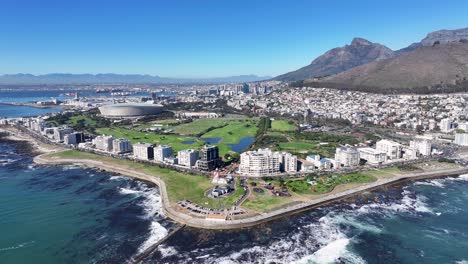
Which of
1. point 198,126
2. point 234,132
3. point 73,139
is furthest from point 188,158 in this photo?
point 198,126

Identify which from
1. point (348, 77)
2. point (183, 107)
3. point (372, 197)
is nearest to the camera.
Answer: point (372, 197)

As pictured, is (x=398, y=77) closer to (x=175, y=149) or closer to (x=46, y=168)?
(x=175, y=149)

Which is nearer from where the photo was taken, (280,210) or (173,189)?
(280,210)

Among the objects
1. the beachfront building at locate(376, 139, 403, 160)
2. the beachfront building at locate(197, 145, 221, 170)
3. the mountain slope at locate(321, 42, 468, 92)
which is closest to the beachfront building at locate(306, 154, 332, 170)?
the beachfront building at locate(376, 139, 403, 160)

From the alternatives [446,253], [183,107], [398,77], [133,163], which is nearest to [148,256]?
[446,253]

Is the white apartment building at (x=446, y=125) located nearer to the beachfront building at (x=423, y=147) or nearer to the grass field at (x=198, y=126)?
the beachfront building at (x=423, y=147)

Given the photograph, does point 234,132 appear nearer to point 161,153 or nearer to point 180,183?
point 161,153
